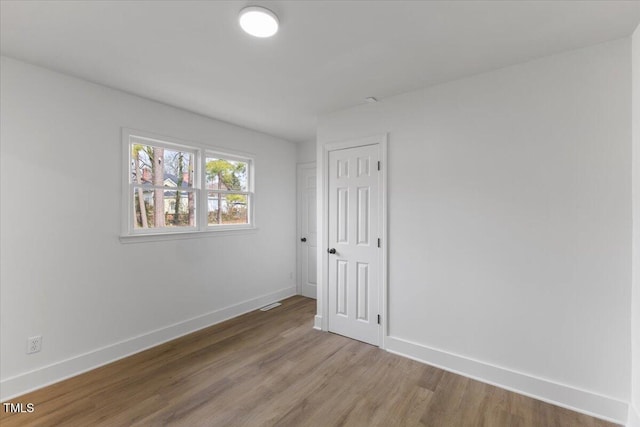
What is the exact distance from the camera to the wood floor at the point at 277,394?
195 cm

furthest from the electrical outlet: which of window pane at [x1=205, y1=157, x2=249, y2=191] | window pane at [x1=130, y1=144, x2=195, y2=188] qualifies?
window pane at [x1=205, y1=157, x2=249, y2=191]

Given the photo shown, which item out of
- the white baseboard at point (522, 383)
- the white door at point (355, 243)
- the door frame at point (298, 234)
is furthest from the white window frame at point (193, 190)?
the white baseboard at point (522, 383)

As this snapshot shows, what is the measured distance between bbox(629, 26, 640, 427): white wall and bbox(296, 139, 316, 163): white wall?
3.55m

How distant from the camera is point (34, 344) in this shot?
2283 mm

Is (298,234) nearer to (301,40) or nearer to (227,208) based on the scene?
(227,208)

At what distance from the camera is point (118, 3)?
1614 millimetres

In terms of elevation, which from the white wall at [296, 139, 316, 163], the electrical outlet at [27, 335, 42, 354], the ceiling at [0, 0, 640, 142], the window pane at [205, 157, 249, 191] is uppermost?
the ceiling at [0, 0, 640, 142]

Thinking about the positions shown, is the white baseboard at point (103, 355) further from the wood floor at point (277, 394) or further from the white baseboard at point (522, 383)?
the white baseboard at point (522, 383)

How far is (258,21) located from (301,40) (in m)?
0.36

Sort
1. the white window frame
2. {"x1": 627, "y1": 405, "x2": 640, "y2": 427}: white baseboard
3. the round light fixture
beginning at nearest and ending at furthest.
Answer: the round light fixture → {"x1": 627, "y1": 405, "x2": 640, "y2": 427}: white baseboard → the white window frame

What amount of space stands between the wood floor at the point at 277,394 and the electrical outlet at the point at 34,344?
1.09 ft

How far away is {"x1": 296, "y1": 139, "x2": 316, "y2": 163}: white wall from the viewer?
4.66 meters

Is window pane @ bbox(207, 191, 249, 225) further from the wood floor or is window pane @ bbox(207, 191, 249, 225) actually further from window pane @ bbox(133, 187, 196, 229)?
the wood floor

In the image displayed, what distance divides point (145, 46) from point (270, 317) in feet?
10.6
